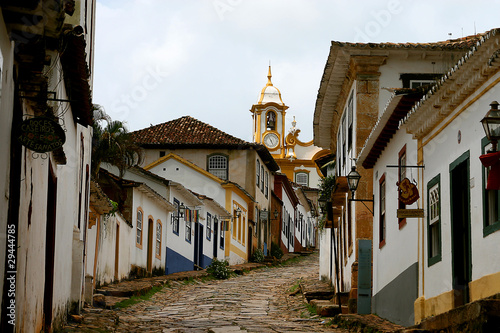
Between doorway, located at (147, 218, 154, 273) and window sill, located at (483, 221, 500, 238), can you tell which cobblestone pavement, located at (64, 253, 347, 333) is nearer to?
doorway, located at (147, 218, 154, 273)

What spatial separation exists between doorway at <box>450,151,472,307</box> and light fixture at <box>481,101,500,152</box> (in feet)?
5.36

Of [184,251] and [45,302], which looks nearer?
[45,302]

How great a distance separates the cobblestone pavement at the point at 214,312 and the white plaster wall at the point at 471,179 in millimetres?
4009

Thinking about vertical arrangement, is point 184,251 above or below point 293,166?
below

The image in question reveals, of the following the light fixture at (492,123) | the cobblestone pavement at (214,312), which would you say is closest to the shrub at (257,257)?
the cobblestone pavement at (214,312)

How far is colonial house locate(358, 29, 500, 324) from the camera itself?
9625 mm

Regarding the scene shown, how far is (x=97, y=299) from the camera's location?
1858cm

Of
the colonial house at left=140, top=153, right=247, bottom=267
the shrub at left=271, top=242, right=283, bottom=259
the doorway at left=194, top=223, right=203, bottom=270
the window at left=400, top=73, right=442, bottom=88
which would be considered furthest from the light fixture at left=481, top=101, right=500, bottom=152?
the shrub at left=271, top=242, right=283, bottom=259

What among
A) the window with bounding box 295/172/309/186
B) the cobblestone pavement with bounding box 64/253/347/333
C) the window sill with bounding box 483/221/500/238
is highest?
the window with bounding box 295/172/309/186

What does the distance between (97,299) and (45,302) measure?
22.8ft

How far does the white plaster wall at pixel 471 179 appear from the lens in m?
9.67

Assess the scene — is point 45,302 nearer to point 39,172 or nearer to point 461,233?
point 39,172

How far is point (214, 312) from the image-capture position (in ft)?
61.8

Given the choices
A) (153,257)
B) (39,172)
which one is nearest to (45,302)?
(39,172)
